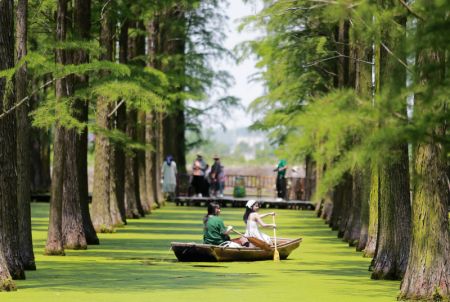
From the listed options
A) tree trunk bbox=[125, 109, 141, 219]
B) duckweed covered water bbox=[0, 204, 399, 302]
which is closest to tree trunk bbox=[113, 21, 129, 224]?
tree trunk bbox=[125, 109, 141, 219]

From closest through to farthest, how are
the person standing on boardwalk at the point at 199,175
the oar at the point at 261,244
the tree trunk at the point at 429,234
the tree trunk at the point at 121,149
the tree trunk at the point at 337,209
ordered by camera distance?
the tree trunk at the point at 429,234 < the oar at the point at 261,244 < the tree trunk at the point at 121,149 < the tree trunk at the point at 337,209 < the person standing on boardwalk at the point at 199,175

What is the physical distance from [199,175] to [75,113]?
3070 cm

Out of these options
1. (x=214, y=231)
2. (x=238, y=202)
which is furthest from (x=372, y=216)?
(x=238, y=202)

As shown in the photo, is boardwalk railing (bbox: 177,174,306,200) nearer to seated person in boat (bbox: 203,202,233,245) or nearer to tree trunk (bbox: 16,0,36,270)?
Result: seated person in boat (bbox: 203,202,233,245)

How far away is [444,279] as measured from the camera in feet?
65.0

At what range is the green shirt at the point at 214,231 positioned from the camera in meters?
27.6

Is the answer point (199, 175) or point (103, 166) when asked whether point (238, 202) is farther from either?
point (103, 166)

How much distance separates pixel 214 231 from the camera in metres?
27.8

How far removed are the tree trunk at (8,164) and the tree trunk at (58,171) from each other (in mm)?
5087

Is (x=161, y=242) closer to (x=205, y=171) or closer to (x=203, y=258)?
(x=203, y=258)

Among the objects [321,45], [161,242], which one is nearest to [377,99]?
[161,242]

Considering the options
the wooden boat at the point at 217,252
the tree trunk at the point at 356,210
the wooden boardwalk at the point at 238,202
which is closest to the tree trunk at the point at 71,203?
the wooden boat at the point at 217,252

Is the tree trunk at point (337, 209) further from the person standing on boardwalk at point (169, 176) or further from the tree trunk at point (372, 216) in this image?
the person standing on boardwalk at point (169, 176)

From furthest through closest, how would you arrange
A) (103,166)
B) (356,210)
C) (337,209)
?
(337,209), (103,166), (356,210)
